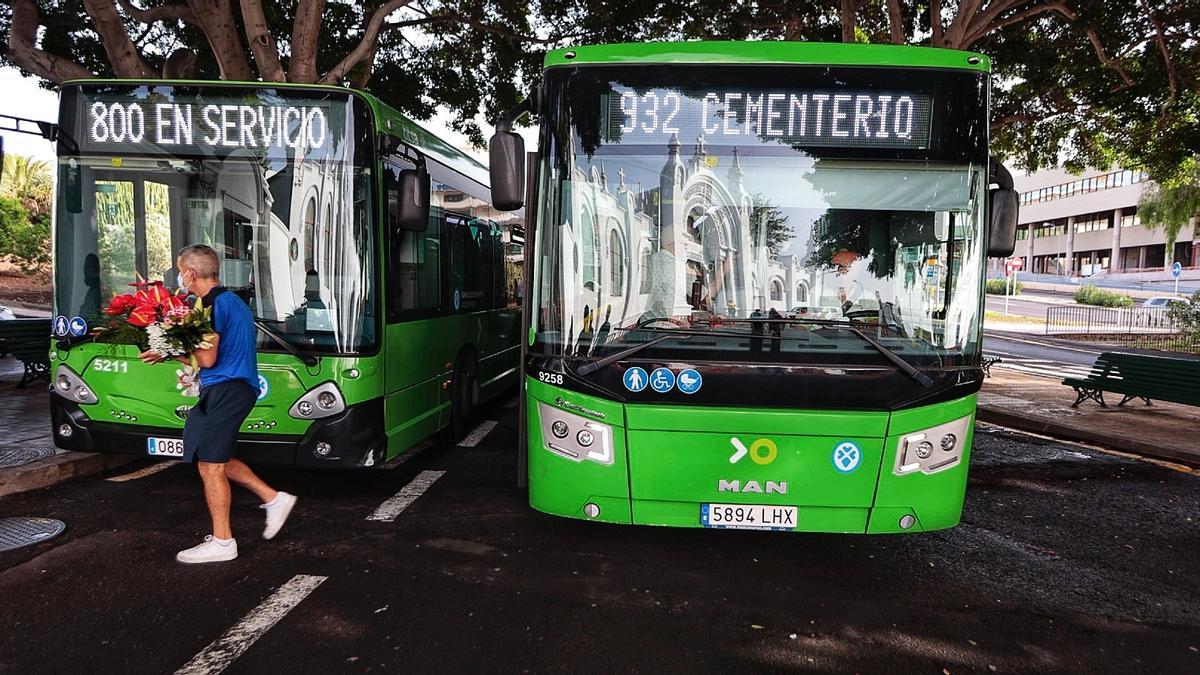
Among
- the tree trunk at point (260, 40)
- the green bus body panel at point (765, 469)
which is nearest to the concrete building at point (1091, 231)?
the tree trunk at point (260, 40)

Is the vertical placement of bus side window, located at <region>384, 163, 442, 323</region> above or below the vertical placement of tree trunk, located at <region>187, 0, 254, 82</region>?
below

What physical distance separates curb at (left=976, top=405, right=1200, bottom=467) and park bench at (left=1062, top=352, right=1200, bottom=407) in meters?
1.47

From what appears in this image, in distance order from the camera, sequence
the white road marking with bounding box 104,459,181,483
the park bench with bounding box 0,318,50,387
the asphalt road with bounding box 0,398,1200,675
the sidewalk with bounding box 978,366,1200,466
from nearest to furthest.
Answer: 1. the asphalt road with bounding box 0,398,1200,675
2. the white road marking with bounding box 104,459,181,483
3. the sidewalk with bounding box 978,366,1200,466
4. the park bench with bounding box 0,318,50,387

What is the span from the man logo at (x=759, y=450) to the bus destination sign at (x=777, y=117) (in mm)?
1641

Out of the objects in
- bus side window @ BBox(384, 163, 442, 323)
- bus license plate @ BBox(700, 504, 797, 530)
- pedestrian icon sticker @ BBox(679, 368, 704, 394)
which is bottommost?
bus license plate @ BBox(700, 504, 797, 530)

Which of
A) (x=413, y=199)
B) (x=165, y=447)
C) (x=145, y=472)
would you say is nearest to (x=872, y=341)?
(x=413, y=199)

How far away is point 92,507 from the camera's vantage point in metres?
5.59

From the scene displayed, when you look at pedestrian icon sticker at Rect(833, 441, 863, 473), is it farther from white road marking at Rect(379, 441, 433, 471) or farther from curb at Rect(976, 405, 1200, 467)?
curb at Rect(976, 405, 1200, 467)

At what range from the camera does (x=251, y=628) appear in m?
3.75

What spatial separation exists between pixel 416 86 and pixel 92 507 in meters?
11.7

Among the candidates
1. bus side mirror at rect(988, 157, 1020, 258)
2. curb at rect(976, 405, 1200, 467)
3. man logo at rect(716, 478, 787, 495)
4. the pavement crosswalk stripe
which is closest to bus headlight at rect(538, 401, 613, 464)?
man logo at rect(716, 478, 787, 495)

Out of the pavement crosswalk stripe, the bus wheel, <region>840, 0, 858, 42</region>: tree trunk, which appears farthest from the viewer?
<region>840, 0, 858, 42</region>: tree trunk

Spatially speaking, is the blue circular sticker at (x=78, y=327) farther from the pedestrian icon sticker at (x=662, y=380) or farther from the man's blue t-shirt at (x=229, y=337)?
the pedestrian icon sticker at (x=662, y=380)

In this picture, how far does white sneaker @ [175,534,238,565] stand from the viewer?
14.9ft
